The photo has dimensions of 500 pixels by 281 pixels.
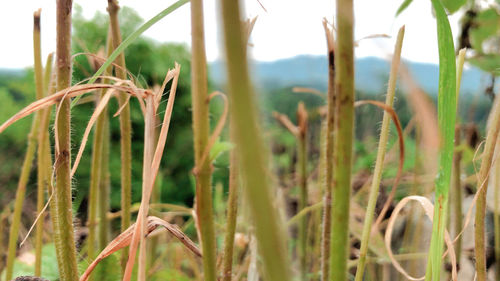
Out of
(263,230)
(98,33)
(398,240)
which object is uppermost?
(98,33)

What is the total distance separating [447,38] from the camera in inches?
7.5

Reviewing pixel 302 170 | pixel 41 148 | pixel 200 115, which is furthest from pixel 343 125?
pixel 302 170

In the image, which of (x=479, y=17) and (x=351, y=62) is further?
(x=479, y=17)

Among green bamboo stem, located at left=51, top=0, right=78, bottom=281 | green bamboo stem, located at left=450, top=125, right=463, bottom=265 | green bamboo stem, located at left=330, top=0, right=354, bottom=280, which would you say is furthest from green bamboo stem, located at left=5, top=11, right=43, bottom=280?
green bamboo stem, located at left=450, top=125, right=463, bottom=265

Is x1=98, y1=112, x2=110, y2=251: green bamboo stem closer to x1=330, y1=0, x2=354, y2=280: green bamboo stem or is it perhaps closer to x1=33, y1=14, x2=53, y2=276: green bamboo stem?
x1=33, y1=14, x2=53, y2=276: green bamboo stem

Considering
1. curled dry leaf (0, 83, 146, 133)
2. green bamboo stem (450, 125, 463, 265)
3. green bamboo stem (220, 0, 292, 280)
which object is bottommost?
green bamboo stem (450, 125, 463, 265)

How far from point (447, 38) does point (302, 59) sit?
6.2 inches

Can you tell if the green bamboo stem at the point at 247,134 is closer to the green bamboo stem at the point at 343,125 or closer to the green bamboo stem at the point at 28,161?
the green bamboo stem at the point at 343,125

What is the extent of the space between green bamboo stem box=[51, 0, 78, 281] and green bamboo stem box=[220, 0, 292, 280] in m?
0.14

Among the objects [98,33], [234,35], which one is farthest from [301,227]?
[98,33]

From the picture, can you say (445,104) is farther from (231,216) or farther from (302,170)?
(302,170)

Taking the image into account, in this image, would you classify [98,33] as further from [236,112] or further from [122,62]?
[236,112]

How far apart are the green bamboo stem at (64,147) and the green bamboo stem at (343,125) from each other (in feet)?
0.39

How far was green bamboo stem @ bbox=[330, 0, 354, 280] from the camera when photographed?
0.13 m
